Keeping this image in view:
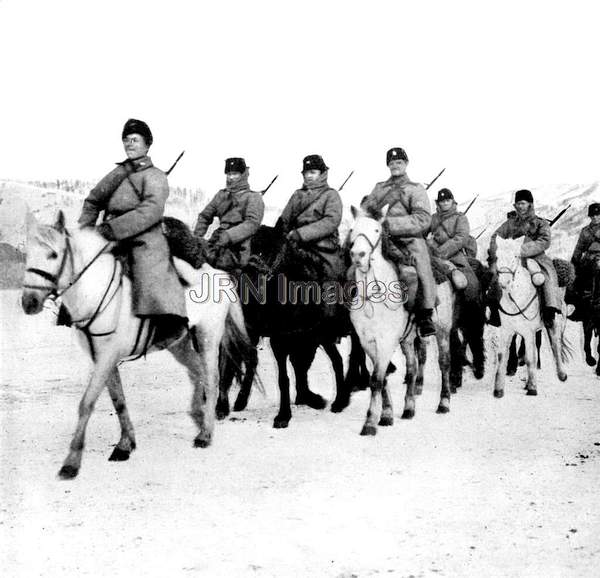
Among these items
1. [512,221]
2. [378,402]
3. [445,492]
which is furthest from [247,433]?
[512,221]

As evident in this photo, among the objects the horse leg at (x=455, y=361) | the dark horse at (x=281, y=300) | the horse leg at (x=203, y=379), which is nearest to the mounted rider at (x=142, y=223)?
the horse leg at (x=203, y=379)

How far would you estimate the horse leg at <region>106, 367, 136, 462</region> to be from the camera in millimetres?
6164

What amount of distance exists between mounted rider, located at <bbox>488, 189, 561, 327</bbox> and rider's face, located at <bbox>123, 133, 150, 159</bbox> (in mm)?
5722

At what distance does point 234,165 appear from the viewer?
8.22 m

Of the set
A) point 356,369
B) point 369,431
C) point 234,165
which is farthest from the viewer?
point 356,369

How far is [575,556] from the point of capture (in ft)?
13.3

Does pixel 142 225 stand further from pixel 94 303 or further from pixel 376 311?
pixel 376 311

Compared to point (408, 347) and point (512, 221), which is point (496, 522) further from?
point (512, 221)

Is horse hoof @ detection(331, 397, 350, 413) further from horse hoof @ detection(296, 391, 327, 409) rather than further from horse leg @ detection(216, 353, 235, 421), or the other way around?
horse leg @ detection(216, 353, 235, 421)

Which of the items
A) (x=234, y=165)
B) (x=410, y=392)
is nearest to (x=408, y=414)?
(x=410, y=392)

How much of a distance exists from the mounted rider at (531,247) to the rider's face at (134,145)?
572cm

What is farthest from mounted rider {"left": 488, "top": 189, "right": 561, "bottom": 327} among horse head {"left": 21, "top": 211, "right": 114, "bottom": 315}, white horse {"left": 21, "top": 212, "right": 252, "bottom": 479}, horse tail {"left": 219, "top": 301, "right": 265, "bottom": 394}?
horse head {"left": 21, "top": 211, "right": 114, "bottom": 315}

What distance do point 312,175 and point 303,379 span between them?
104 inches

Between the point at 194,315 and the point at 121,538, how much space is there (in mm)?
2760
